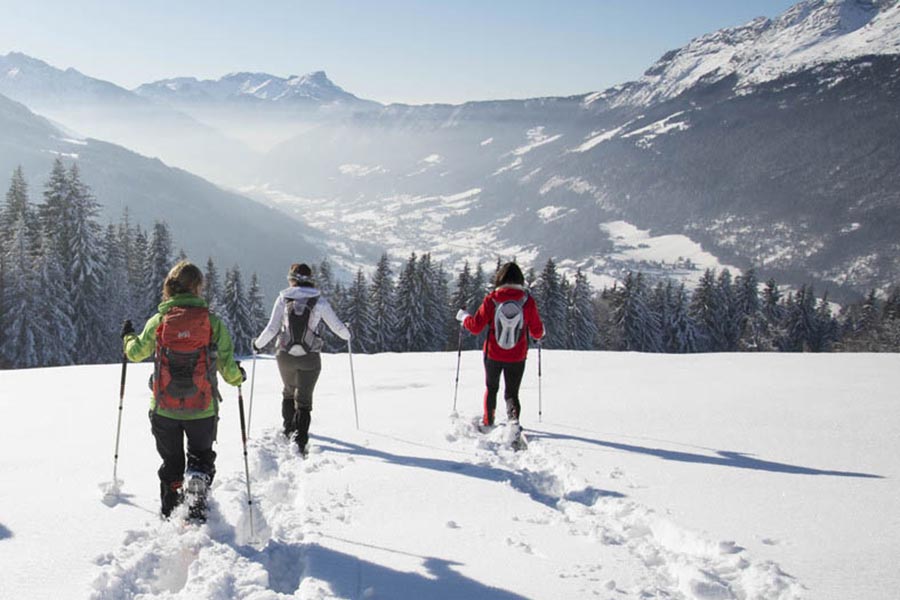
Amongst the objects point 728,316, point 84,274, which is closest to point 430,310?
point 84,274

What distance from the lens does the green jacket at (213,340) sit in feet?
14.9

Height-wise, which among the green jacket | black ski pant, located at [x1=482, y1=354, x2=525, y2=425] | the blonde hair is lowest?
black ski pant, located at [x1=482, y1=354, x2=525, y2=425]

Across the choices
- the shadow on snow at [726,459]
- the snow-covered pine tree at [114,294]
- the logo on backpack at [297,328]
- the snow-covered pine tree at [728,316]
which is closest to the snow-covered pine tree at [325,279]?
the snow-covered pine tree at [114,294]

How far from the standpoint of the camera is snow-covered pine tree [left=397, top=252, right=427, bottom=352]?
46469mm

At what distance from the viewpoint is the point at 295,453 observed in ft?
22.8

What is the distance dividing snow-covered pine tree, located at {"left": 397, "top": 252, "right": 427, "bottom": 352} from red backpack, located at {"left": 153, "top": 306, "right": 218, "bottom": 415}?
137 feet

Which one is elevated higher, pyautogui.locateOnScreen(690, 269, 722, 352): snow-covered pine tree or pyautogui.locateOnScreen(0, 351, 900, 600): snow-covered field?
pyautogui.locateOnScreen(690, 269, 722, 352): snow-covered pine tree

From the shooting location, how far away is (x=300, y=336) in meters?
6.95

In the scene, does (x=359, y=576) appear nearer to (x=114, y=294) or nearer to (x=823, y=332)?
(x=114, y=294)

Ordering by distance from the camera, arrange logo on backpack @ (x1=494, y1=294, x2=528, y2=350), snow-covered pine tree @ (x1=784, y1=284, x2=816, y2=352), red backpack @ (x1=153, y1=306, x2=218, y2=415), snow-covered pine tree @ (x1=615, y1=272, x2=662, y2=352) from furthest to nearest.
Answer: snow-covered pine tree @ (x1=784, y1=284, x2=816, y2=352)
snow-covered pine tree @ (x1=615, y1=272, x2=662, y2=352)
logo on backpack @ (x1=494, y1=294, x2=528, y2=350)
red backpack @ (x1=153, y1=306, x2=218, y2=415)

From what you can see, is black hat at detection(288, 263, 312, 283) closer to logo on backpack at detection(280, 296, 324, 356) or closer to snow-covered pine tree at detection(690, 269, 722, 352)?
logo on backpack at detection(280, 296, 324, 356)

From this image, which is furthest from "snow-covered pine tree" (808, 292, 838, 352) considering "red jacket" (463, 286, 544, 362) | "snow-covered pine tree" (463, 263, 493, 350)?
"red jacket" (463, 286, 544, 362)

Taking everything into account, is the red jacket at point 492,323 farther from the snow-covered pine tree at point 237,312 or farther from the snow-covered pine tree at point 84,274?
the snow-covered pine tree at point 237,312

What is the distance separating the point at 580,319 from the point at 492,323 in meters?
44.9
